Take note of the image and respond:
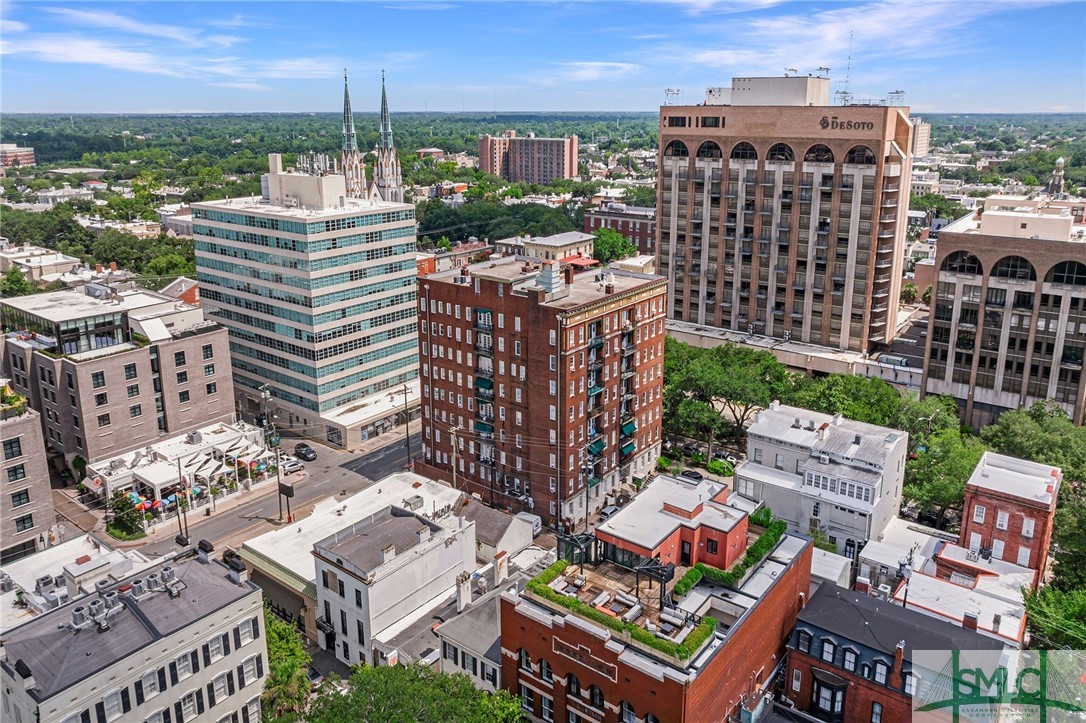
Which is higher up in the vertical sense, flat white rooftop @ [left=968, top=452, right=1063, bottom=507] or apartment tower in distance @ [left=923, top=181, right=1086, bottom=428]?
apartment tower in distance @ [left=923, top=181, right=1086, bottom=428]

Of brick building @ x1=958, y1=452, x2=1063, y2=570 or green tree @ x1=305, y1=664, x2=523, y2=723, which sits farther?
brick building @ x1=958, y1=452, x2=1063, y2=570

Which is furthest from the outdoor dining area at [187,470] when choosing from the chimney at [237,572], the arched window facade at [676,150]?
the arched window facade at [676,150]

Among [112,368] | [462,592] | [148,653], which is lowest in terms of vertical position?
[462,592]

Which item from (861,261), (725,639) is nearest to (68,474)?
(725,639)

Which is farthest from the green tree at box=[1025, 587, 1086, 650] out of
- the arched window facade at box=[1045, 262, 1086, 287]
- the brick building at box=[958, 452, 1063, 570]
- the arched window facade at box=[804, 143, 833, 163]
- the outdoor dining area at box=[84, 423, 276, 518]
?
the outdoor dining area at box=[84, 423, 276, 518]

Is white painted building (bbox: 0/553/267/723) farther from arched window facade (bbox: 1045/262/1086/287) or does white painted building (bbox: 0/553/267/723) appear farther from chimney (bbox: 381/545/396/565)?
arched window facade (bbox: 1045/262/1086/287)

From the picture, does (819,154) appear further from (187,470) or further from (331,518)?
(187,470)

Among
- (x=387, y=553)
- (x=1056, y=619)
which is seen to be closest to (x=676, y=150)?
(x=387, y=553)

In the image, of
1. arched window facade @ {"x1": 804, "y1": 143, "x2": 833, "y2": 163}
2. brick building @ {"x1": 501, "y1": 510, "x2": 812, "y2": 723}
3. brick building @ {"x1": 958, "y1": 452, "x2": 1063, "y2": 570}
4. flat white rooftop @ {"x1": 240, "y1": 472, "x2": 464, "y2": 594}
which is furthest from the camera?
arched window facade @ {"x1": 804, "y1": 143, "x2": 833, "y2": 163}
